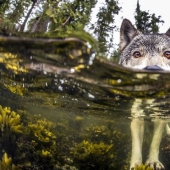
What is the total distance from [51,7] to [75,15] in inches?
13.0

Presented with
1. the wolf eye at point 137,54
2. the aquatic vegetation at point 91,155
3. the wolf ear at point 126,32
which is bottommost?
the aquatic vegetation at point 91,155

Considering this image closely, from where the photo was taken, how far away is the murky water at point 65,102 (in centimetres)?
307

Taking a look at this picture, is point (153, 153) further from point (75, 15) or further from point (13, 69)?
point (75, 15)

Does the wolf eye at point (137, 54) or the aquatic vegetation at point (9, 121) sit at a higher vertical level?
the wolf eye at point (137, 54)

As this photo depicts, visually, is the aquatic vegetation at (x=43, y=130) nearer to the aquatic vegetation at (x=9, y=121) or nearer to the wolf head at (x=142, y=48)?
the aquatic vegetation at (x=9, y=121)

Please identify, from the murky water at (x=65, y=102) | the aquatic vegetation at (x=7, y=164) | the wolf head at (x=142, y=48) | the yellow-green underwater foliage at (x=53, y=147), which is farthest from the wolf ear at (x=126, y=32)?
the aquatic vegetation at (x=7, y=164)

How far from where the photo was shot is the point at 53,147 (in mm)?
3330

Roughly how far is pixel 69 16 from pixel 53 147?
1.63m

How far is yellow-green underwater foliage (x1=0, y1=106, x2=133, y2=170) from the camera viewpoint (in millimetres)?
3297

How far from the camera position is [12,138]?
3.31 metres

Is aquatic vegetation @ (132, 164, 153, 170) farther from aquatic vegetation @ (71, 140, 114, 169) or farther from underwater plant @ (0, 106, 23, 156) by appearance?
underwater plant @ (0, 106, 23, 156)

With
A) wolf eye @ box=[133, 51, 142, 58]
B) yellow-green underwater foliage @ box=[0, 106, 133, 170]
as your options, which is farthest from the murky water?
wolf eye @ box=[133, 51, 142, 58]

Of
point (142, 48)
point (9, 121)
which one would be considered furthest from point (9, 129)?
point (142, 48)

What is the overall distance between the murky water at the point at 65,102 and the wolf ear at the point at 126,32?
26.0 inches
